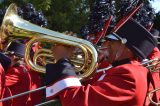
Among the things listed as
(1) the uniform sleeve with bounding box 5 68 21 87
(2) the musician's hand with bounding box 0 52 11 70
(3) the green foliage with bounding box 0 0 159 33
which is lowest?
(1) the uniform sleeve with bounding box 5 68 21 87

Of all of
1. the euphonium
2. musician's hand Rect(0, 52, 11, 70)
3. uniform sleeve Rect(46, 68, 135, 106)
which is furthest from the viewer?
musician's hand Rect(0, 52, 11, 70)

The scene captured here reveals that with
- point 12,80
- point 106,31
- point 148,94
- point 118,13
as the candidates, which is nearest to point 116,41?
point 148,94

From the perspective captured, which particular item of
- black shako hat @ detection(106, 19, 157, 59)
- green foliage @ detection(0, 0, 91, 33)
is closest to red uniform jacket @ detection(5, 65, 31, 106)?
black shako hat @ detection(106, 19, 157, 59)

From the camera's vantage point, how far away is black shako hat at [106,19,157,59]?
11.3 ft

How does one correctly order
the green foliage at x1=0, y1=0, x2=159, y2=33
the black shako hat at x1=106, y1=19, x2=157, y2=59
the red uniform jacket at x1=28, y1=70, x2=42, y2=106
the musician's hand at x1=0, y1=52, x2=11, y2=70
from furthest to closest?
the green foliage at x1=0, y1=0, x2=159, y2=33, the red uniform jacket at x1=28, y1=70, x2=42, y2=106, the musician's hand at x1=0, y1=52, x2=11, y2=70, the black shako hat at x1=106, y1=19, x2=157, y2=59

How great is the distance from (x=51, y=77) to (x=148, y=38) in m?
0.76

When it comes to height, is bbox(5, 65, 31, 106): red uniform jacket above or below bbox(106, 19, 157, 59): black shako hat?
below

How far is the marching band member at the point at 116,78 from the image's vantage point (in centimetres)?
318

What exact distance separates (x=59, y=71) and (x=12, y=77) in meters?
2.53

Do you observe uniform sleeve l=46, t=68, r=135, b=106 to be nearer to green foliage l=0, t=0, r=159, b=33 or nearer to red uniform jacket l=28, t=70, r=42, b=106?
red uniform jacket l=28, t=70, r=42, b=106

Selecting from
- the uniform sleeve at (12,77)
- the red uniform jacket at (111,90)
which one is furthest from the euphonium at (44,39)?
the uniform sleeve at (12,77)

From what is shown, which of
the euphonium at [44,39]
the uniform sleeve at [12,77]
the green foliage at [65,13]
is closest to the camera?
the euphonium at [44,39]

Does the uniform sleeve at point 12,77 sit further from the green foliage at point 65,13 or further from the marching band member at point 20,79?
the green foliage at point 65,13

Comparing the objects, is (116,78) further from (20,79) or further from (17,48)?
(17,48)
